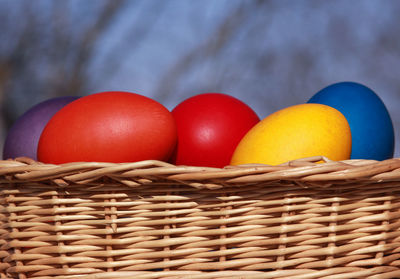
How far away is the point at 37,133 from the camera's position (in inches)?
36.6

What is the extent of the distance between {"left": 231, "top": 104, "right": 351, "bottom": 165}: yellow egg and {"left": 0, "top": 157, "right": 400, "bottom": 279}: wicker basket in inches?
3.5

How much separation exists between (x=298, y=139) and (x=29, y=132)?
1.86 feet

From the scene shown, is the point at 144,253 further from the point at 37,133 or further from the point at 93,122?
the point at 37,133

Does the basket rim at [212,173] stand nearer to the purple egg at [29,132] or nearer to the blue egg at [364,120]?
the blue egg at [364,120]

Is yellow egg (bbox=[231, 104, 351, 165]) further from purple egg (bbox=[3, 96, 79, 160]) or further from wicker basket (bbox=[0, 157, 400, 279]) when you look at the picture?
purple egg (bbox=[3, 96, 79, 160])

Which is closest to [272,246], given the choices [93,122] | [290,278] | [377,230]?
[290,278]

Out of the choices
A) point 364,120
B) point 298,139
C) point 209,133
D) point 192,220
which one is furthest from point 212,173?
point 364,120

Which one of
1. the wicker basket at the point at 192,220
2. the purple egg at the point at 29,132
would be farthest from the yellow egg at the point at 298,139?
the purple egg at the point at 29,132

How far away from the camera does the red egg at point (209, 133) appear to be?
0.83 metres

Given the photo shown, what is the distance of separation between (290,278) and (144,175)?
24 cm

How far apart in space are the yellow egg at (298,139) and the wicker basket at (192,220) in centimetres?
9

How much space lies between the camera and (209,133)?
84cm

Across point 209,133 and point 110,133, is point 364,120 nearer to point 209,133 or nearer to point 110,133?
point 209,133

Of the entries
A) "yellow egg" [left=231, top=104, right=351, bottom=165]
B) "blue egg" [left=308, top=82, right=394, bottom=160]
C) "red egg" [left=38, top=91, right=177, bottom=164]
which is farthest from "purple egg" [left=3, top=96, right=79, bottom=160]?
"blue egg" [left=308, top=82, right=394, bottom=160]
